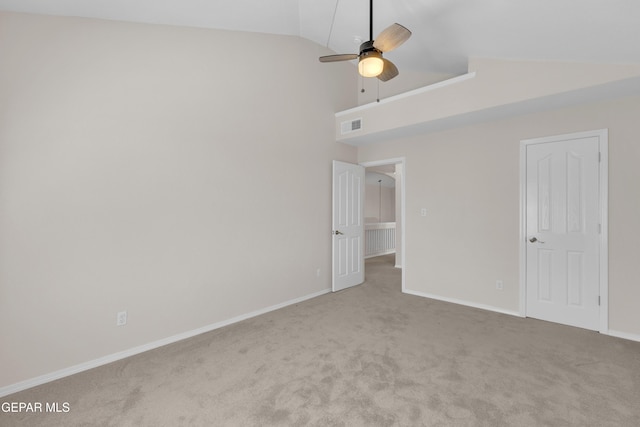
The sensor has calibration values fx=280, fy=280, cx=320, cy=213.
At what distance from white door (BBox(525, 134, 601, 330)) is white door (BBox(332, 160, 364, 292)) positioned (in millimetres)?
2388

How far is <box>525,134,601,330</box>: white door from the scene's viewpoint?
3.05 meters

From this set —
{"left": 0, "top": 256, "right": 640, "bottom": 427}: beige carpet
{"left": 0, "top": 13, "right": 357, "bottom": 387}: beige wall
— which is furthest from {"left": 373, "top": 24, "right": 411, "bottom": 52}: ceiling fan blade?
{"left": 0, "top": 256, "right": 640, "bottom": 427}: beige carpet

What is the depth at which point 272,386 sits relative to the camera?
208cm

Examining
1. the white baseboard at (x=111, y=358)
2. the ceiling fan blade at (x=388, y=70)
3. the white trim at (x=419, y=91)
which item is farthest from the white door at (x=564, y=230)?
the white baseboard at (x=111, y=358)

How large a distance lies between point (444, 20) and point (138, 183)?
3.44 m

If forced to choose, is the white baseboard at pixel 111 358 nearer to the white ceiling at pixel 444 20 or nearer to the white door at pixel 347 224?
the white door at pixel 347 224

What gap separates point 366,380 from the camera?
2146 millimetres

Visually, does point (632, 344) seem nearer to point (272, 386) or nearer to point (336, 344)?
point (336, 344)

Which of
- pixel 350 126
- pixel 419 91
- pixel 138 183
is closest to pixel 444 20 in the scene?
pixel 419 91

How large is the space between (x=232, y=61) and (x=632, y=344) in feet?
16.8

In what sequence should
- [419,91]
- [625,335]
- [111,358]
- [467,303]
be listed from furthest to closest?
1. [467,303]
2. [419,91]
3. [625,335]
4. [111,358]

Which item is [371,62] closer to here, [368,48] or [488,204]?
[368,48]

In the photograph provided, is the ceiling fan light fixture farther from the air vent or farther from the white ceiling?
the air vent

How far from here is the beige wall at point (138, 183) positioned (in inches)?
82.7
